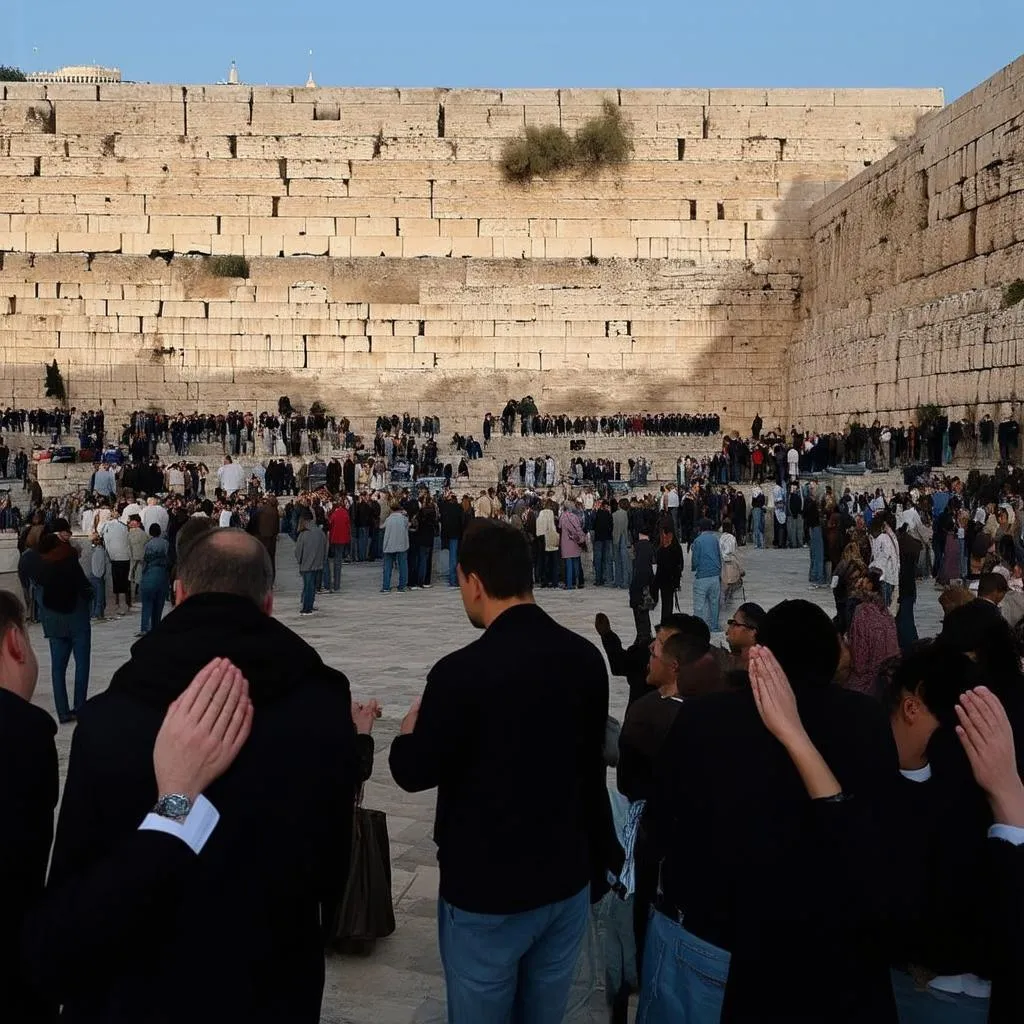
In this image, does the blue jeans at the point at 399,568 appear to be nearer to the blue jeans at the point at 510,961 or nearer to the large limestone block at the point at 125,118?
the blue jeans at the point at 510,961

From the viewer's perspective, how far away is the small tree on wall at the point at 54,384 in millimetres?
27109

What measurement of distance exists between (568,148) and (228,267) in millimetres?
8078

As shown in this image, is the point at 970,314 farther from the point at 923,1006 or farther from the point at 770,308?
the point at 923,1006

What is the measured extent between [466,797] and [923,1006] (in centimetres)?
91

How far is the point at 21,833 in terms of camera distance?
182 centimetres

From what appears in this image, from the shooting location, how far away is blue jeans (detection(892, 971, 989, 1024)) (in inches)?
87.0

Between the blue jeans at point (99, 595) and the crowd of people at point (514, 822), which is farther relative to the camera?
the blue jeans at point (99, 595)

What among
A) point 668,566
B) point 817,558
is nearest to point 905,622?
point 668,566

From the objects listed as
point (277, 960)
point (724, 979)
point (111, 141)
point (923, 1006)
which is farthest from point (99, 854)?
point (111, 141)

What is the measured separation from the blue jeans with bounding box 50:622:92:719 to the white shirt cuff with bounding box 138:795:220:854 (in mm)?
5268

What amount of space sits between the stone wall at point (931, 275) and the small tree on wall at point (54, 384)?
15953 millimetres

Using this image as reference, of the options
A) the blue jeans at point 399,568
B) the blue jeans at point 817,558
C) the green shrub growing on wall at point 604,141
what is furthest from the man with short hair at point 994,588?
the green shrub growing on wall at point 604,141

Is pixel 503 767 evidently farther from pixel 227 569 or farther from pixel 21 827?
pixel 21 827

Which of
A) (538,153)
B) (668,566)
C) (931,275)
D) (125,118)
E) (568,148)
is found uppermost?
(125,118)
